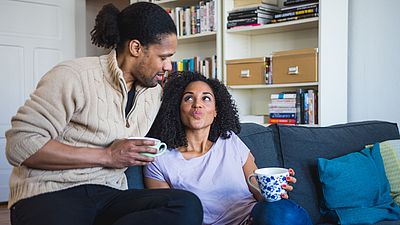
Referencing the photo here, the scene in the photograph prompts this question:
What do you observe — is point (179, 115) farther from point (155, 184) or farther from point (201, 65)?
point (201, 65)

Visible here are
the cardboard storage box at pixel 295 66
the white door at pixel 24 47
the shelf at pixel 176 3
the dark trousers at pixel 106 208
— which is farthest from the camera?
the white door at pixel 24 47

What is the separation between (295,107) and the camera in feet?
11.9

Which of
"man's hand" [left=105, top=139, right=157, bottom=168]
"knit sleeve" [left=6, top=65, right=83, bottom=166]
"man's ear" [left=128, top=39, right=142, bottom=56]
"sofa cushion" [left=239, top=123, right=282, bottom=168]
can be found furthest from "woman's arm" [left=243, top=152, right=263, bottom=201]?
"knit sleeve" [left=6, top=65, right=83, bottom=166]

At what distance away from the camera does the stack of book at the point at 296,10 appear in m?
3.45

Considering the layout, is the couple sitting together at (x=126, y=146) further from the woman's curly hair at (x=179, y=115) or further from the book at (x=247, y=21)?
the book at (x=247, y=21)

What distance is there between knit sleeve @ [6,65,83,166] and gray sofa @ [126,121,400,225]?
0.91 m

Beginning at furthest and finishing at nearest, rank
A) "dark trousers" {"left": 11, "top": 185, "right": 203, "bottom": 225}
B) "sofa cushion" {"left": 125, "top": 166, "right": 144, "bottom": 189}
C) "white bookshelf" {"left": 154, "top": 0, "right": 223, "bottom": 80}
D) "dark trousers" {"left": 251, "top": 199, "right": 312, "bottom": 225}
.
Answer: "white bookshelf" {"left": 154, "top": 0, "right": 223, "bottom": 80} → "sofa cushion" {"left": 125, "top": 166, "right": 144, "bottom": 189} → "dark trousers" {"left": 251, "top": 199, "right": 312, "bottom": 225} → "dark trousers" {"left": 11, "top": 185, "right": 203, "bottom": 225}

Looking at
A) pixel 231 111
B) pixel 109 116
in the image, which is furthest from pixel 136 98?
pixel 231 111

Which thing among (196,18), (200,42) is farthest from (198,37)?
(200,42)

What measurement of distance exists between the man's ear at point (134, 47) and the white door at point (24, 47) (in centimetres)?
304

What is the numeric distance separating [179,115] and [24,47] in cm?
297

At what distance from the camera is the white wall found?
3.53 meters

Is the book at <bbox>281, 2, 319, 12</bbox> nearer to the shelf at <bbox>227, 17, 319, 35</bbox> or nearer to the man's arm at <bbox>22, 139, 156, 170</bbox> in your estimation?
the shelf at <bbox>227, 17, 319, 35</bbox>

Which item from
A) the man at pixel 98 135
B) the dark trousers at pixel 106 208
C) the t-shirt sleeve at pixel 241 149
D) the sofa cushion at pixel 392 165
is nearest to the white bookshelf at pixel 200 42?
the sofa cushion at pixel 392 165
